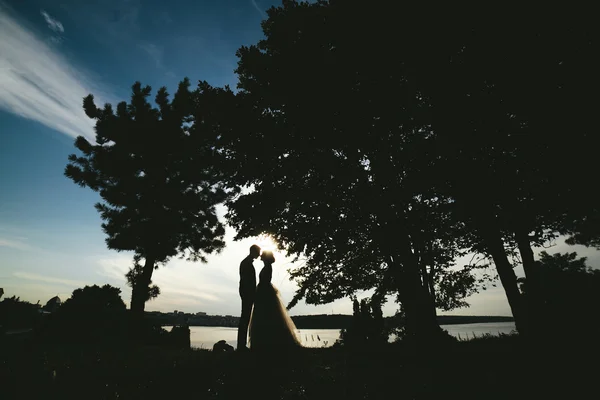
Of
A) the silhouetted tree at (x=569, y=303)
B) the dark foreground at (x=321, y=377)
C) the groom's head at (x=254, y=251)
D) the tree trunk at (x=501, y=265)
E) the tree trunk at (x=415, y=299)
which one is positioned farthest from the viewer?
the tree trunk at (x=501, y=265)

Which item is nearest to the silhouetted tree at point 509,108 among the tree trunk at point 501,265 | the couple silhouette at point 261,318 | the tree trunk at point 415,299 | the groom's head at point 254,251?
the tree trunk at point 501,265

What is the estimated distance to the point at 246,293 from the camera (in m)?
6.86

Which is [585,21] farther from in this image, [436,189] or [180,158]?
[180,158]

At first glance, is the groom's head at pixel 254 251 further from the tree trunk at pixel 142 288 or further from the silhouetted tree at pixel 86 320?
the tree trunk at pixel 142 288

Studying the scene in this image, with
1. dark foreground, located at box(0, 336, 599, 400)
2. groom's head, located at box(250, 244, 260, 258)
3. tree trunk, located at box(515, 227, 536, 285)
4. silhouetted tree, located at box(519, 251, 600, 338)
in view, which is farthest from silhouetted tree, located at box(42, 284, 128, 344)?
tree trunk, located at box(515, 227, 536, 285)

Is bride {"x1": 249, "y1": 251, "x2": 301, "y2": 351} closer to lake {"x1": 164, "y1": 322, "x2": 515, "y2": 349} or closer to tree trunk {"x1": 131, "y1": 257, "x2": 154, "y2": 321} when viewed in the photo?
lake {"x1": 164, "y1": 322, "x2": 515, "y2": 349}

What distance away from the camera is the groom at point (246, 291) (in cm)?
677

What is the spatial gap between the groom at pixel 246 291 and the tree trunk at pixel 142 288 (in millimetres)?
11061

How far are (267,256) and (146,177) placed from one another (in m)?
12.6

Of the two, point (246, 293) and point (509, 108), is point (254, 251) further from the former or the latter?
point (509, 108)

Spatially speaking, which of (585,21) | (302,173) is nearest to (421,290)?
(302,173)

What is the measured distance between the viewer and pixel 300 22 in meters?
9.20

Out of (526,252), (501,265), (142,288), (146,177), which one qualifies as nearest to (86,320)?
(142,288)

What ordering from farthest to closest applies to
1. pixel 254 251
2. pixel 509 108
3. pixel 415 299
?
pixel 415 299
pixel 509 108
pixel 254 251
